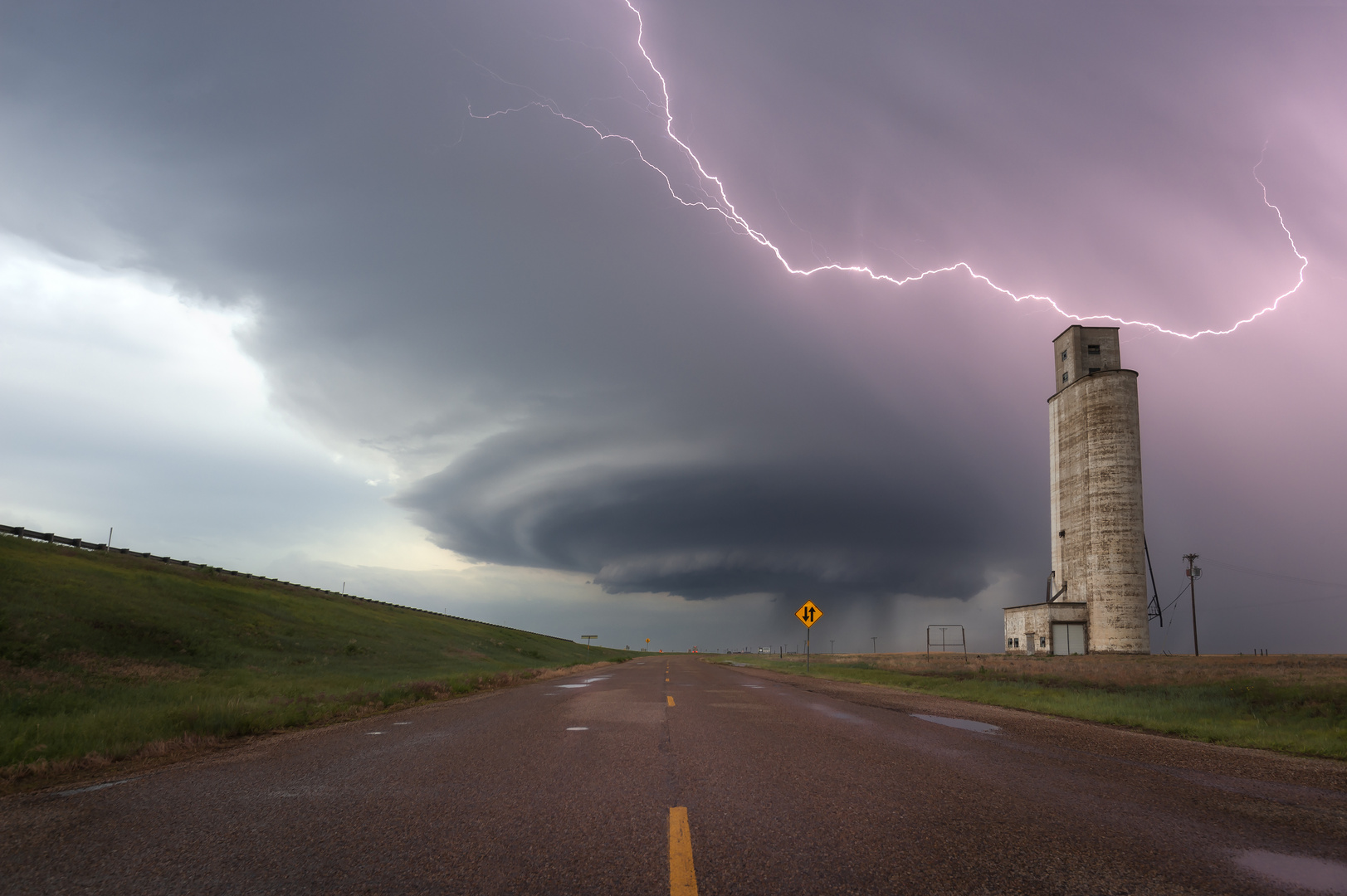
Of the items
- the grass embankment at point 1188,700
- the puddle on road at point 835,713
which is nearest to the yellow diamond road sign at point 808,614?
the grass embankment at point 1188,700

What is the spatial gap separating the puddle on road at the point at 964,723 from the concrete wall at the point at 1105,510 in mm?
48394

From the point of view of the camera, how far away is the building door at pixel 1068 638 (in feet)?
176

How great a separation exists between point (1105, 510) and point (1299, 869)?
5729 cm

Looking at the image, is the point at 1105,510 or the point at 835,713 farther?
the point at 1105,510

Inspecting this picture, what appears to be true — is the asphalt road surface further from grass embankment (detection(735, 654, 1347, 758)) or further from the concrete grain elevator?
the concrete grain elevator

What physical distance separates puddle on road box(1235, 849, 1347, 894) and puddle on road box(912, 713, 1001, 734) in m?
6.90

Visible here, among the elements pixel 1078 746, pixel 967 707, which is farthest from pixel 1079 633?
pixel 1078 746

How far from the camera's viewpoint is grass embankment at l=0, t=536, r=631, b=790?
33.8 feet

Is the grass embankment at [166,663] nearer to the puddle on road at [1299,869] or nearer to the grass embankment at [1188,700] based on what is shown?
the puddle on road at [1299,869]

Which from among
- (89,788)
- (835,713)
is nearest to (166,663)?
(89,788)

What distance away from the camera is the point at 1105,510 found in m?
53.1

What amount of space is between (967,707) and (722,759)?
11.1m

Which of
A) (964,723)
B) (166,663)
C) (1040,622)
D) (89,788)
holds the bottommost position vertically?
(166,663)

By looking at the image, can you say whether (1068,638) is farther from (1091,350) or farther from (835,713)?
(835,713)
